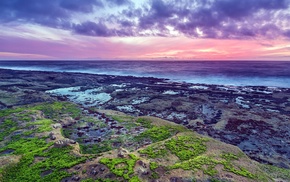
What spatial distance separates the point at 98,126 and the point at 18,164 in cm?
882

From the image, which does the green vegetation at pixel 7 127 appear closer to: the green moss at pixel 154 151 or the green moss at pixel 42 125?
the green moss at pixel 42 125

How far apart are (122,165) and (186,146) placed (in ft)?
19.2

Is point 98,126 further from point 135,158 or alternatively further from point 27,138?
point 135,158

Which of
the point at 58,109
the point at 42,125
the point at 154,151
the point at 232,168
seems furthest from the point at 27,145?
the point at 232,168

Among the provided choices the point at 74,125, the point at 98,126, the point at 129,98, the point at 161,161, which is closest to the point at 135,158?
the point at 161,161

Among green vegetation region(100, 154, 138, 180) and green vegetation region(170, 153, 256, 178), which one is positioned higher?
green vegetation region(100, 154, 138, 180)

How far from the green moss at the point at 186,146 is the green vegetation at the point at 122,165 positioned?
343cm

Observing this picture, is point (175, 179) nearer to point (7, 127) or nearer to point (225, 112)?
point (7, 127)

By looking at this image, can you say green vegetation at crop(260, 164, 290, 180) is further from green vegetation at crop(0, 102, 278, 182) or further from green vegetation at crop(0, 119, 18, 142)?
green vegetation at crop(0, 119, 18, 142)

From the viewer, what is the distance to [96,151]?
46.6 ft

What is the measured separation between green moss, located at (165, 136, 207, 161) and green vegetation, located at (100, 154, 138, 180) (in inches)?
135

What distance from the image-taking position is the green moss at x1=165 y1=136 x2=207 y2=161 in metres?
13.0

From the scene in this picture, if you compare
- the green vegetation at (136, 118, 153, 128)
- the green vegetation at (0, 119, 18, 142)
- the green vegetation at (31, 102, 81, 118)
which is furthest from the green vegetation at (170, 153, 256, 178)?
the green vegetation at (31, 102, 81, 118)

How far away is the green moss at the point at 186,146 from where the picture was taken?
13.0m
